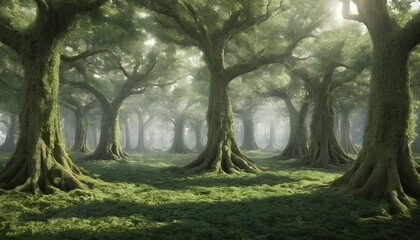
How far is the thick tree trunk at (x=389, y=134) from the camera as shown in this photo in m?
9.24

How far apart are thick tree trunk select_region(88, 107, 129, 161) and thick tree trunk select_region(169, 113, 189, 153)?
16.2 m

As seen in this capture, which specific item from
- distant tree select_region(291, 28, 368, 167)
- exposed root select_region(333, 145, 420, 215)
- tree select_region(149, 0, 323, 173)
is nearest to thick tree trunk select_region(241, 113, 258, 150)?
distant tree select_region(291, 28, 368, 167)

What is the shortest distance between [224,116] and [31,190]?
10.5m

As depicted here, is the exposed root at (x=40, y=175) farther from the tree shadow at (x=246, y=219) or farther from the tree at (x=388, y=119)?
the tree at (x=388, y=119)

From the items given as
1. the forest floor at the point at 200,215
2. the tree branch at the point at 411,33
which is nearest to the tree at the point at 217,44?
the forest floor at the point at 200,215

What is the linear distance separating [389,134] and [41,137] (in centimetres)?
1142

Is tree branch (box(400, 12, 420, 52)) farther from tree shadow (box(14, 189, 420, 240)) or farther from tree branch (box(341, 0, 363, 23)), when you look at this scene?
tree shadow (box(14, 189, 420, 240))

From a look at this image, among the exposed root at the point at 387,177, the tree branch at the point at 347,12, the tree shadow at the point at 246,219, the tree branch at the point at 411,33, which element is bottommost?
the tree shadow at the point at 246,219

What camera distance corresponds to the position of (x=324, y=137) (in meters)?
22.7

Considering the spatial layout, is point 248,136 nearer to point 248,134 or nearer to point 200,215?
point 248,134

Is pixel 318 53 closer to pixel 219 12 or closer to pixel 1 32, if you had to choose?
pixel 219 12

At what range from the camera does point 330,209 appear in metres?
8.30

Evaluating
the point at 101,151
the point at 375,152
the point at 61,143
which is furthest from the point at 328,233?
the point at 101,151

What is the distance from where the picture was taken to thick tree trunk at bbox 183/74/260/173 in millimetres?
16469
